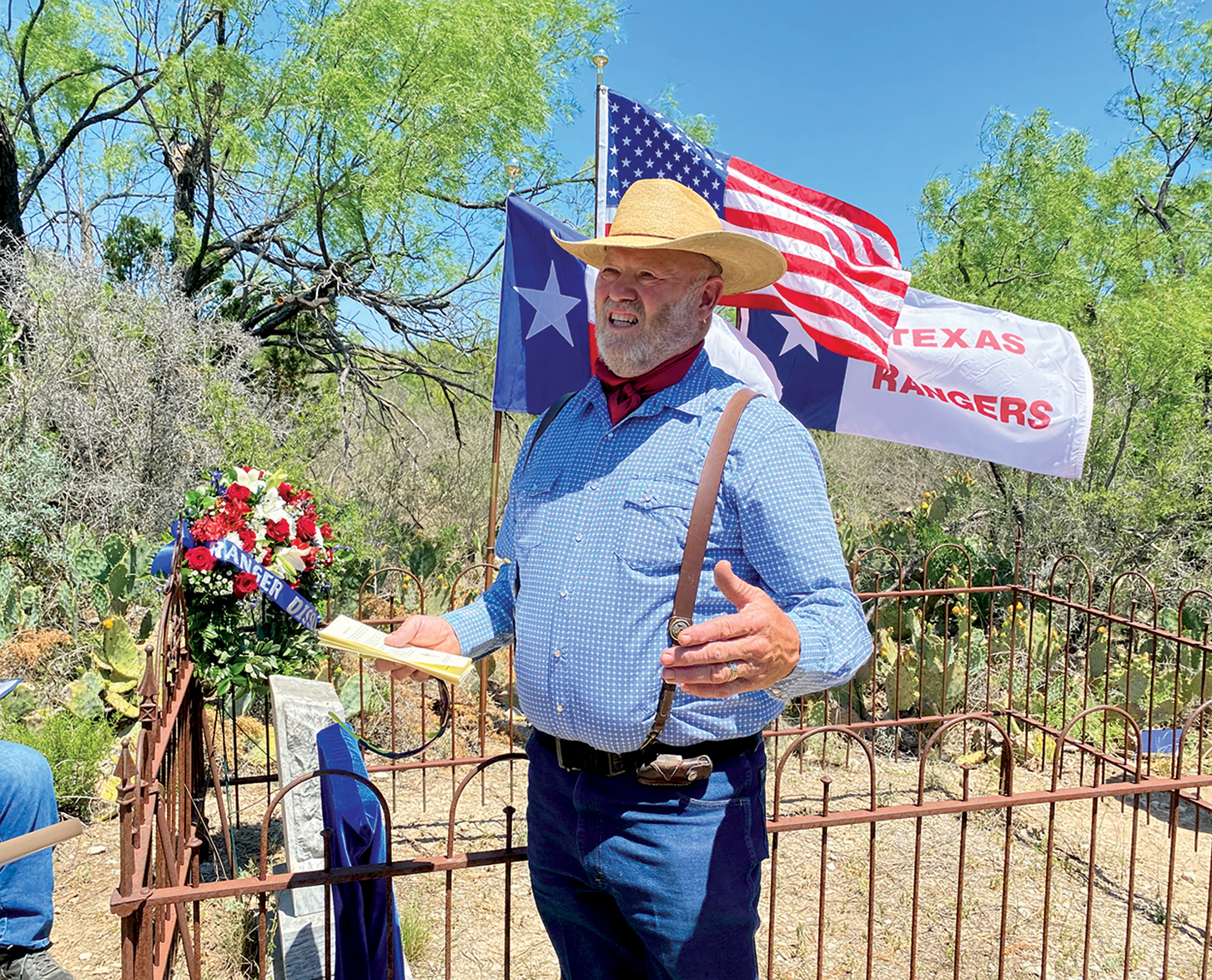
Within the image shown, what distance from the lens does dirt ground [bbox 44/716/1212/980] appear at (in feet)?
12.4

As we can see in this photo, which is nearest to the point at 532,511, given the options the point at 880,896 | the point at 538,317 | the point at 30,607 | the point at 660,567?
the point at 660,567

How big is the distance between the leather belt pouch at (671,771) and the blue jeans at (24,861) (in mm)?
2164

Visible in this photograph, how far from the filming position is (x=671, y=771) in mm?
1592

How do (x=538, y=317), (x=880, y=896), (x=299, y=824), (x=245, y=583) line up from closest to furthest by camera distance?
(x=299, y=824)
(x=245, y=583)
(x=880, y=896)
(x=538, y=317)

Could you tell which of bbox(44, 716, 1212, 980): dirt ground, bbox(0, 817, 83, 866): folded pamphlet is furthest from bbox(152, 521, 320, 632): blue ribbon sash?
bbox(0, 817, 83, 866): folded pamphlet

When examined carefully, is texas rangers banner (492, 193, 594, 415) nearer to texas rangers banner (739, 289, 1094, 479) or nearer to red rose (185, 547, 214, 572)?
texas rangers banner (739, 289, 1094, 479)

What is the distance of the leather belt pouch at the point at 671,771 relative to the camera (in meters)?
1.59

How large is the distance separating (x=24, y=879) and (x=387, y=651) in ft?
6.10

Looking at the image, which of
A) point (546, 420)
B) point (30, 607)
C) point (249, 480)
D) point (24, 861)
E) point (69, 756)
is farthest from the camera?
point (30, 607)

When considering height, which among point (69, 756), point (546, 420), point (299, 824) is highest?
point (546, 420)

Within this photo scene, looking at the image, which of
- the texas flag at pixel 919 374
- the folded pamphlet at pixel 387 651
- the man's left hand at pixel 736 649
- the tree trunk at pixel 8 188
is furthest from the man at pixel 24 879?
the tree trunk at pixel 8 188

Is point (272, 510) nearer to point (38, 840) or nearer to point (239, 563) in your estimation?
point (239, 563)

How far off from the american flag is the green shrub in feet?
13.4

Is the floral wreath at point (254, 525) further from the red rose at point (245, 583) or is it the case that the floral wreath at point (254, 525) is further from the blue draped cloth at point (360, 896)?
the blue draped cloth at point (360, 896)
